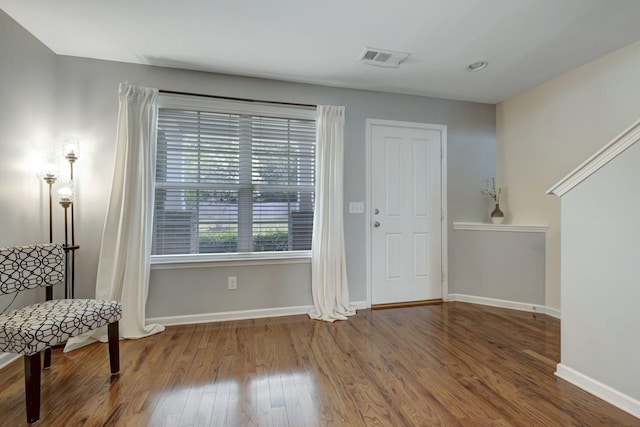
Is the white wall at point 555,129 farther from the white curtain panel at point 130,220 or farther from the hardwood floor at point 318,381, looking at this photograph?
the white curtain panel at point 130,220

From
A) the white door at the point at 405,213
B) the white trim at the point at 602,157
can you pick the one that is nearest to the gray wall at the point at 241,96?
the white door at the point at 405,213

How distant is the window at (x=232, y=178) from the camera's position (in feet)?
8.88

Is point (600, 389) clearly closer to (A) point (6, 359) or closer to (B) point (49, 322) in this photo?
(B) point (49, 322)

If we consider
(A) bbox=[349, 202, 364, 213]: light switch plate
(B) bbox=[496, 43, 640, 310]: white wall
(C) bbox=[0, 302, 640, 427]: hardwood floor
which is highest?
(B) bbox=[496, 43, 640, 310]: white wall

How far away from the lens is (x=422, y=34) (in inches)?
85.7

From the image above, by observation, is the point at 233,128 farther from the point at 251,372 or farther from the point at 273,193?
the point at 251,372

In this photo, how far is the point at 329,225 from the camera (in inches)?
114

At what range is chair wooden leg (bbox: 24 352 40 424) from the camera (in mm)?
1421

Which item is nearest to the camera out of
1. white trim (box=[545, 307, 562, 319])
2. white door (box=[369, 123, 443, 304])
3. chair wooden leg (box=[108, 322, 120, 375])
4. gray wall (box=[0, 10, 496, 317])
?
chair wooden leg (box=[108, 322, 120, 375])

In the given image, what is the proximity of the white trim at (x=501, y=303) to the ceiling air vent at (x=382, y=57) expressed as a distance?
2618 millimetres

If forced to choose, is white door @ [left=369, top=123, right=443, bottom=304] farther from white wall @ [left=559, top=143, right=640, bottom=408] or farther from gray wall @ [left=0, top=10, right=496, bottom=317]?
white wall @ [left=559, top=143, right=640, bottom=408]

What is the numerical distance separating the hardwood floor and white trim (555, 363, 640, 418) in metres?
0.05

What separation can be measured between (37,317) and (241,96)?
2257 millimetres

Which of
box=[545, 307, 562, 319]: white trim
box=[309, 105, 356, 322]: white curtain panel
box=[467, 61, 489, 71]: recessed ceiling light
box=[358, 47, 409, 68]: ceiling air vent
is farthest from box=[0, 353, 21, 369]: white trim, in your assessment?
box=[545, 307, 562, 319]: white trim
